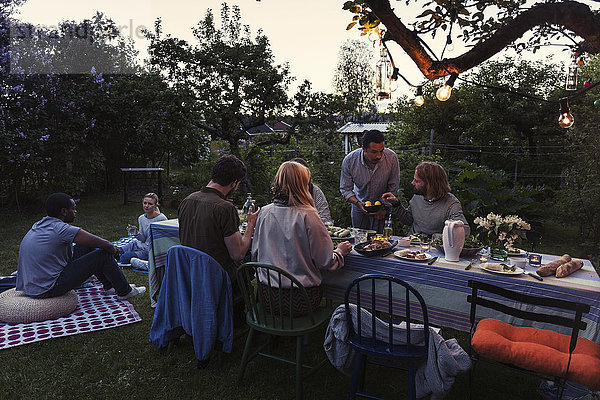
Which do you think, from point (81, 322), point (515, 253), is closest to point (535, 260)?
point (515, 253)

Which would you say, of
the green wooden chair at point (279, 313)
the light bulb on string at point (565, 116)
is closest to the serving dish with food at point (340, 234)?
the green wooden chair at point (279, 313)

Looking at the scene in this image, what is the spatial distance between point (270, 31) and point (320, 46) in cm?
110

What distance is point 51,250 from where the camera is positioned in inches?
148

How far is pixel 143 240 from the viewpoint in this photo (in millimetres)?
4977

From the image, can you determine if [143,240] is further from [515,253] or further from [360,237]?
[515,253]

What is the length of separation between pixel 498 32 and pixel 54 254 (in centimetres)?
420

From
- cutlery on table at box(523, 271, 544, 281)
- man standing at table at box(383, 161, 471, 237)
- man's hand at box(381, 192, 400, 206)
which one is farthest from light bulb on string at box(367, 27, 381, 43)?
cutlery on table at box(523, 271, 544, 281)

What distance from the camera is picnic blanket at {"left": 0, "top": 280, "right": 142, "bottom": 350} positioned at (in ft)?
11.6

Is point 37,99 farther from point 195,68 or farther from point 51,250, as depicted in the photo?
point 51,250

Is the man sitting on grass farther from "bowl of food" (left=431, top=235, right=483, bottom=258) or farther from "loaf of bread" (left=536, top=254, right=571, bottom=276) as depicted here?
"loaf of bread" (left=536, top=254, right=571, bottom=276)

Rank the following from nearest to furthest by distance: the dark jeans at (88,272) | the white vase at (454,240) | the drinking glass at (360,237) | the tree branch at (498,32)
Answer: the white vase at (454,240), the tree branch at (498,32), the drinking glass at (360,237), the dark jeans at (88,272)

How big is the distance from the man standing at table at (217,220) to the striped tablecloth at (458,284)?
84 cm

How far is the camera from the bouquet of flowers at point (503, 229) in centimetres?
272

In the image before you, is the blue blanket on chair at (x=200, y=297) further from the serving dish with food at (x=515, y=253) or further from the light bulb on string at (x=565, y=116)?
the light bulb on string at (x=565, y=116)
